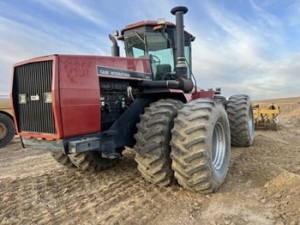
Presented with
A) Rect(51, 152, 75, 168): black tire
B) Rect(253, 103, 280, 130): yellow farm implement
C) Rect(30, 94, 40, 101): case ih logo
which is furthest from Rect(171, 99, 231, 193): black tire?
Rect(253, 103, 280, 130): yellow farm implement

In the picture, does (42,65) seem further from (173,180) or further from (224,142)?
(224,142)

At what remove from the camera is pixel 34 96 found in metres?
3.75

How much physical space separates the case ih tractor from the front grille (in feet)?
0.04

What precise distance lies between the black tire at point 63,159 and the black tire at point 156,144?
1742 millimetres

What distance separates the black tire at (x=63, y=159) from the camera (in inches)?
207

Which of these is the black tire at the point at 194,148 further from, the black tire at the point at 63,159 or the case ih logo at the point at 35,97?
the black tire at the point at 63,159

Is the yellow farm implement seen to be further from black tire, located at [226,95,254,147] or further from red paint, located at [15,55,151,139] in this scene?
red paint, located at [15,55,151,139]

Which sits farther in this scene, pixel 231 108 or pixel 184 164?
pixel 231 108

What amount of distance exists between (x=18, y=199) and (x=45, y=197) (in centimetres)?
36

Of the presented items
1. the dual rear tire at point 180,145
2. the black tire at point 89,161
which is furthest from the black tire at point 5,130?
the dual rear tire at point 180,145

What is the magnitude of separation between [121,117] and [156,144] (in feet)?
2.23

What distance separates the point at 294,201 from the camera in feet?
12.1

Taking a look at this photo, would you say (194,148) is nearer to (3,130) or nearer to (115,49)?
(115,49)

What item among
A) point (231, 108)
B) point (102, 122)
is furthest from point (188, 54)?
point (102, 122)
